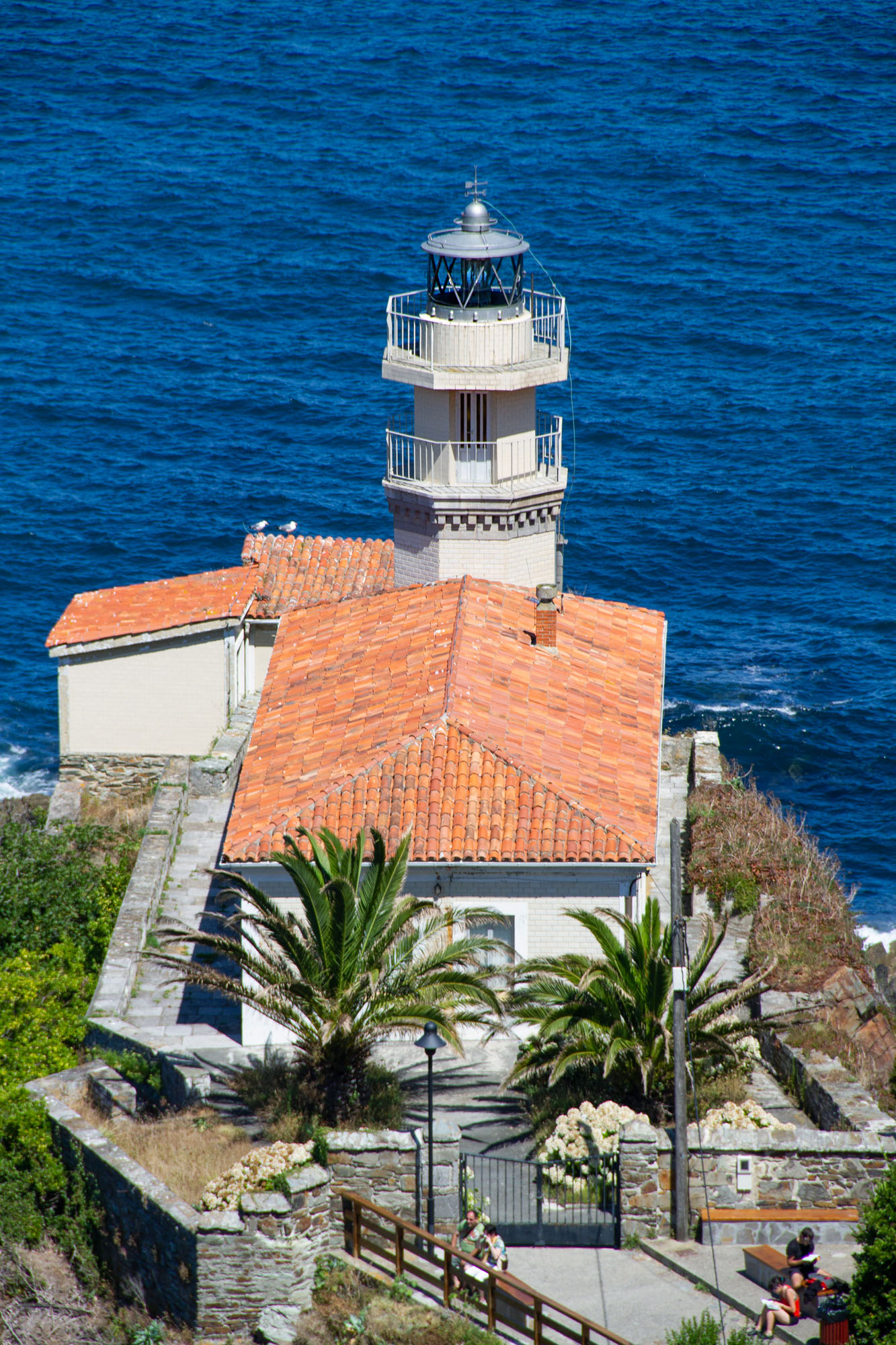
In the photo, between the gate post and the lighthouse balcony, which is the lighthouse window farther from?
the gate post

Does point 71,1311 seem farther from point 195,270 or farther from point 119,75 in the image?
point 119,75

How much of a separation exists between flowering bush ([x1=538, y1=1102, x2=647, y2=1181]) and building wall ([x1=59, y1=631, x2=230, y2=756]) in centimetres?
1896

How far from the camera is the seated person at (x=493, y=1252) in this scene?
70.0 ft

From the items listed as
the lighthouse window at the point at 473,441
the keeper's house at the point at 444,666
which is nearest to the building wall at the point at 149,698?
the keeper's house at the point at 444,666

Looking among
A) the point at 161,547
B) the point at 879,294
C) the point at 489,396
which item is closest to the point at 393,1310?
the point at 489,396

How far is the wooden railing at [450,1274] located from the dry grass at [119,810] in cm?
1766

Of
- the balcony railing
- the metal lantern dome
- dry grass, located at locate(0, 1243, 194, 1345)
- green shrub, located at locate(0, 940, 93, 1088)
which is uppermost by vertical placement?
→ the metal lantern dome

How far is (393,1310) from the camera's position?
68.5 feet

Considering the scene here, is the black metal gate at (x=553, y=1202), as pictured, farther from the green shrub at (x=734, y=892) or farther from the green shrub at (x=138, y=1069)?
the green shrub at (x=734, y=892)

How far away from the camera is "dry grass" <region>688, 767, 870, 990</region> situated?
101 feet

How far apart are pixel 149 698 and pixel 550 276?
4150 centimetres

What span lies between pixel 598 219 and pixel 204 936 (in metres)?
77.8

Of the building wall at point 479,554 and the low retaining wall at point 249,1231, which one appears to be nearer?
the low retaining wall at point 249,1231

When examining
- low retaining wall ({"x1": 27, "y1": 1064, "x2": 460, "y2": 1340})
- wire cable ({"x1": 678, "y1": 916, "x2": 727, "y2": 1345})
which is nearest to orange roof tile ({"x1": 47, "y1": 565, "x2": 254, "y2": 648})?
wire cable ({"x1": 678, "y1": 916, "x2": 727, "y2": 1345})
